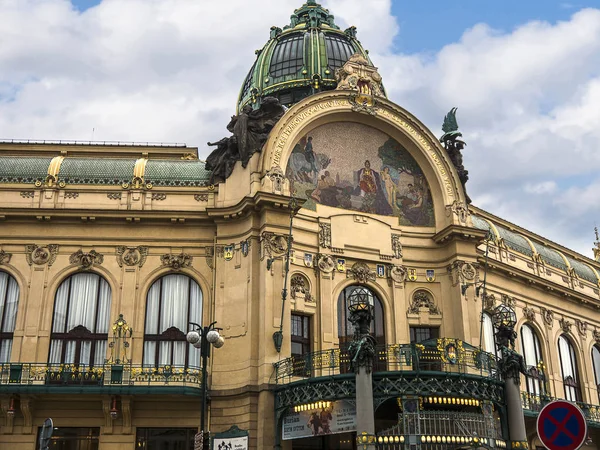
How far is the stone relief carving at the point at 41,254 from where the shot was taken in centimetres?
3044

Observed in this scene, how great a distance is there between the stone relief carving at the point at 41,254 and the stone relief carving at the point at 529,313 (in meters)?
23.0

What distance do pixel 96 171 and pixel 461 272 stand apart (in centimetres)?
1653

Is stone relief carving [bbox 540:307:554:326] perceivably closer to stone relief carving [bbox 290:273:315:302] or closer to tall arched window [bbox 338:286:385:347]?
tall arched window [bbox 338:286:385:347]

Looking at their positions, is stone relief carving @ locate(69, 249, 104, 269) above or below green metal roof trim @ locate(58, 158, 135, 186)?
below

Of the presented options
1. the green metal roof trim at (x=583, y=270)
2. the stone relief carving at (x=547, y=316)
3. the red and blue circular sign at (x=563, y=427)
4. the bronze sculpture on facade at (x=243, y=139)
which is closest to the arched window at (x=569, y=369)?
the stone relief carving at (x=547, y=316)

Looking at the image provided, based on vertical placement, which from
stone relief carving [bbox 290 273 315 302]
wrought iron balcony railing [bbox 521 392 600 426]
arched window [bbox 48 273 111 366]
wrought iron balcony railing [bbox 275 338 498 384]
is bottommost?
wrought iron balcony railing [bbox 521 392 600 426]

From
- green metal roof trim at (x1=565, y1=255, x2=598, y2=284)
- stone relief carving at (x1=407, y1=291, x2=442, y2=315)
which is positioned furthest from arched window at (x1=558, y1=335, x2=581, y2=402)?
stone relief carving at (x1=407, y1=291, x2=442, y2=315)

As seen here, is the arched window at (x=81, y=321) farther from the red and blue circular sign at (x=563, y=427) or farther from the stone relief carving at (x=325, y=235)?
the red and blue circular sign at (x=563, y=427)

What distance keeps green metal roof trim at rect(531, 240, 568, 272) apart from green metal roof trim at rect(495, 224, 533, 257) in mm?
1121

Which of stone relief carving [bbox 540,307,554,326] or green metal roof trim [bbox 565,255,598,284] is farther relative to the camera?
green metal roof trim [bbox 565,255,598,284]

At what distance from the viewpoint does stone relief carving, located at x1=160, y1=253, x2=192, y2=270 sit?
101 ft

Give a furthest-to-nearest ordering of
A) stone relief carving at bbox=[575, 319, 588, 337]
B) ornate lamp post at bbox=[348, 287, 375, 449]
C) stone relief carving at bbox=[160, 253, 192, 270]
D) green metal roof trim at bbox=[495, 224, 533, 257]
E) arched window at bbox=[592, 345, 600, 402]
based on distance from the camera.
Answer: arched window at bbox=[592, 345, 600, 402] → stone relief carving at bbox=[575, 319, 588, 337] → green metal roof trim at bbox=[495, 224, 533, 257] → stone relief carving at bbox=[160, 253, 192, 270] → ornate lamp post at bbox=[348, 287, 375, 449]

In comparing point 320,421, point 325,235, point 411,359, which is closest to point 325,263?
point 325,235

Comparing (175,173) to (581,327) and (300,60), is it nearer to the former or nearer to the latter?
(300,60)
